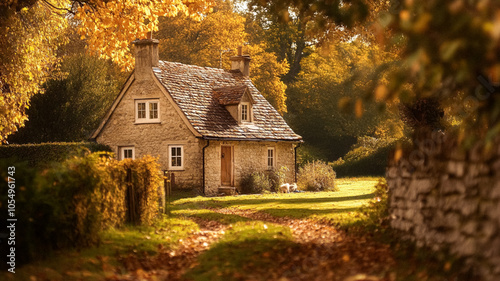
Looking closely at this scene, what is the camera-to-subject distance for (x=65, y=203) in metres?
10.1

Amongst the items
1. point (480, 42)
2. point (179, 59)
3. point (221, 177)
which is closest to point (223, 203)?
point (221, 177)

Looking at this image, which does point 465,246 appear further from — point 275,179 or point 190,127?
point 275,179

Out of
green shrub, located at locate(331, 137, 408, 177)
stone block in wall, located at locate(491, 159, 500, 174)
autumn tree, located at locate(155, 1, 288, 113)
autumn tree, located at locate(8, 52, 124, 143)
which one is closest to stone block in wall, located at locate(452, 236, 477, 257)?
stone block in wall, located at locate(491, 159, 500, 174)

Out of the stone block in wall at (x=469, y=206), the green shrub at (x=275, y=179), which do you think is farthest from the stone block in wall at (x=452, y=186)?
the green shrub at (x=275, y=179)

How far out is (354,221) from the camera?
530 inches

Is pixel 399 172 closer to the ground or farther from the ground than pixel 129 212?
farther from the ground

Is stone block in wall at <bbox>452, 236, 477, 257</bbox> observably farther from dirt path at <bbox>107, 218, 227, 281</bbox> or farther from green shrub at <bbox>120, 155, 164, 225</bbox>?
green shrub at <bbox>120, 155, 164, 225</bbox>

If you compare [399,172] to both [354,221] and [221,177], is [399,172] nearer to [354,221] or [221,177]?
[354,221]

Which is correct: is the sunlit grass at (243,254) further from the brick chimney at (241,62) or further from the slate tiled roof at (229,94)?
the brick chimney at (241,62)

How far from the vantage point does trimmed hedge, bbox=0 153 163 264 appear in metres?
9.04

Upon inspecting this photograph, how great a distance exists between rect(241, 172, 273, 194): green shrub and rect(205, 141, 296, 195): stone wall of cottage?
0.95 ft

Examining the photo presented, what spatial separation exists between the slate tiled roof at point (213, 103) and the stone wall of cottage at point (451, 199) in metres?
16.6

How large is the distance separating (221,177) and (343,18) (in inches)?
704

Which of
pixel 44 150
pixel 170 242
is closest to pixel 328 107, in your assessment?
pixel 44 150
